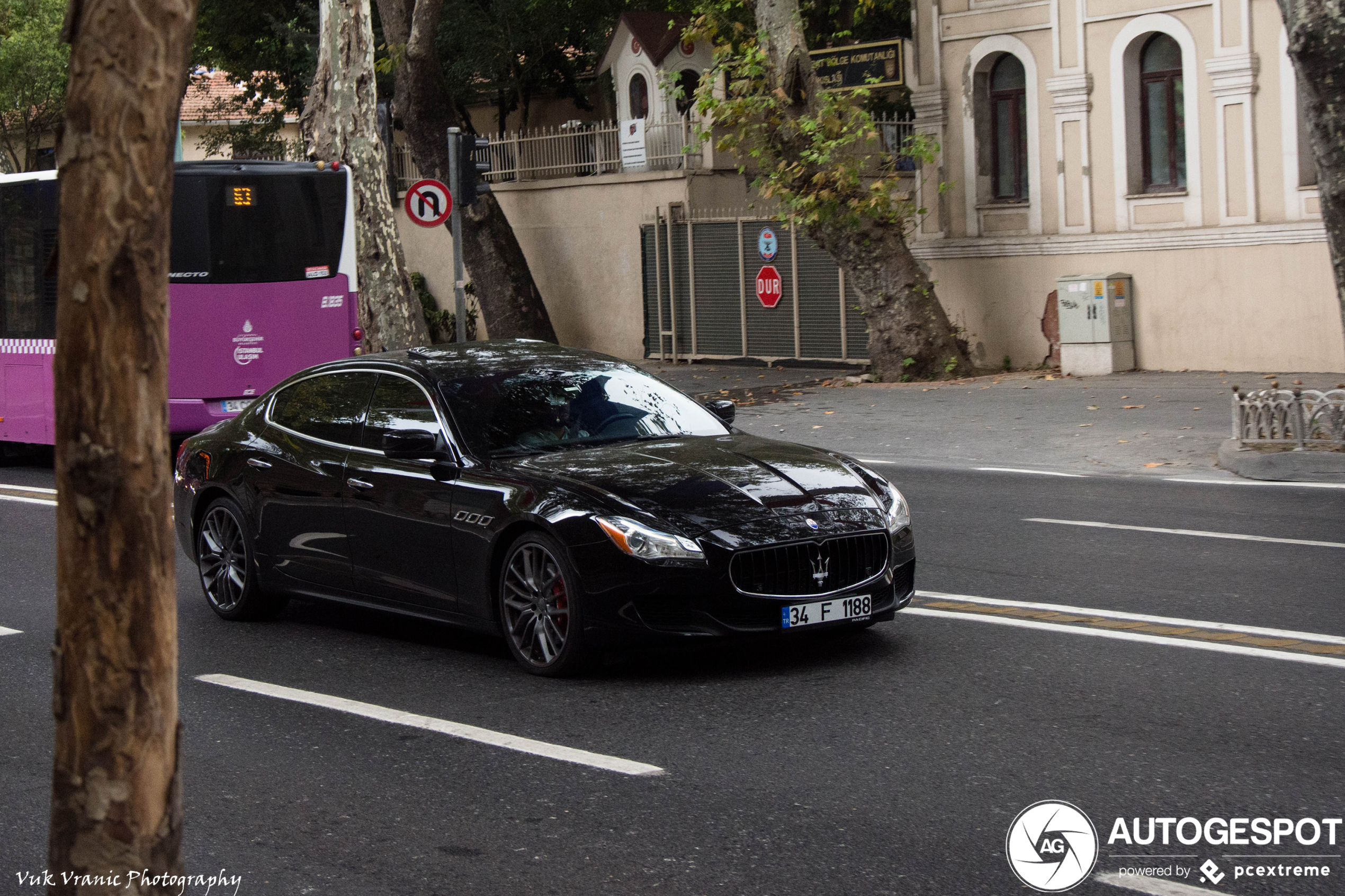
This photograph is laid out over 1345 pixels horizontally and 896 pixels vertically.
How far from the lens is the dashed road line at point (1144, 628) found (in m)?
7.38

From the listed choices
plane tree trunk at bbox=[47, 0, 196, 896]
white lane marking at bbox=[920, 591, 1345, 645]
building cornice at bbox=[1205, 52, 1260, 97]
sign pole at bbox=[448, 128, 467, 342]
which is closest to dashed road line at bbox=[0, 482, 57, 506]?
sign pole at bbox=[448, 128, 467, 342]

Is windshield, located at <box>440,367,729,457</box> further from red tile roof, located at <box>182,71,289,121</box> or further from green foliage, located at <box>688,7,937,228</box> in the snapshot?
red tile roof, located at <box>182,71,289,121</box>

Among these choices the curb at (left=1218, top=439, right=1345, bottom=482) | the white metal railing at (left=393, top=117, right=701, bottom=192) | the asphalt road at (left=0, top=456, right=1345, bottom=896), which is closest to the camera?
the asphalt road at (left=0, top=456, right=1345, bottom=896)

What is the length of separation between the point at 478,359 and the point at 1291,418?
8248 millimetres

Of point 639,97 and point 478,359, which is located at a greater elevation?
point 639,97

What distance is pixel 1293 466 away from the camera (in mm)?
13555

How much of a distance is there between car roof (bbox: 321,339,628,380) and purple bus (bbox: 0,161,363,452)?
8682 mm

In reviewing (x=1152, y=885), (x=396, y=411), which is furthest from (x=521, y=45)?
(x=1152, y=885)

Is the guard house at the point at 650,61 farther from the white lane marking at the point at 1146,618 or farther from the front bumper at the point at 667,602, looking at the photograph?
the front bumper at the point at 667,602

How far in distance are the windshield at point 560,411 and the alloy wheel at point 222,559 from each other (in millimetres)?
1803

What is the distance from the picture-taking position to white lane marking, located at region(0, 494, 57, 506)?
14.5 m

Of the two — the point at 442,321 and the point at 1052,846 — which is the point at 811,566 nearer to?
the point at 1052,846

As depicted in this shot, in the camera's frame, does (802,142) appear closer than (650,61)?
Yes

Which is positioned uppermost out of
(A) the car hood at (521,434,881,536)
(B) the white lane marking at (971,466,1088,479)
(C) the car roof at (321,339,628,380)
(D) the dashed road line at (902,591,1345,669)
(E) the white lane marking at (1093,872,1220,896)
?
(C) the car roof at (321,339,628,380)
